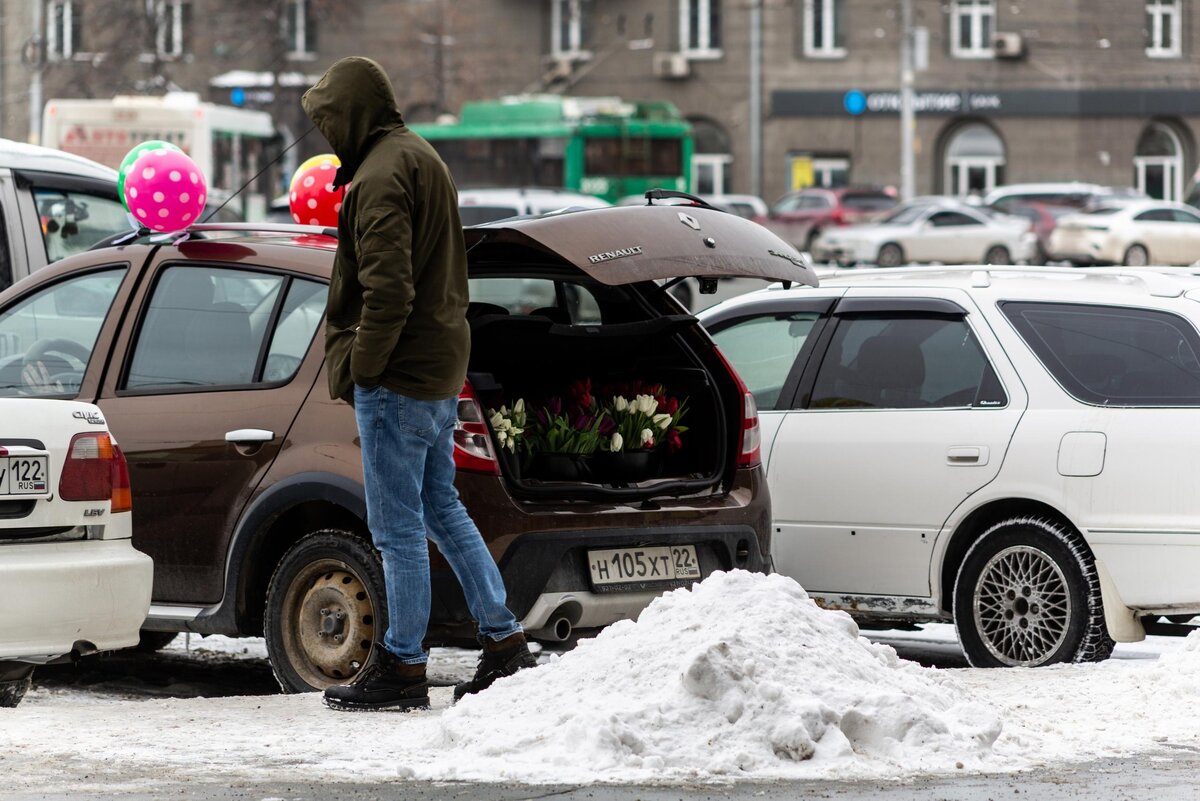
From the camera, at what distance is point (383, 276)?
20.0ft

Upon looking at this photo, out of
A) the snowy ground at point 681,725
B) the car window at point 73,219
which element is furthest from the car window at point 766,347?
the car window at point 73,219

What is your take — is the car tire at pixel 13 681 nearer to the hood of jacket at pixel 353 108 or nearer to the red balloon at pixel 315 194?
the hood of jacket at pixel 353 108

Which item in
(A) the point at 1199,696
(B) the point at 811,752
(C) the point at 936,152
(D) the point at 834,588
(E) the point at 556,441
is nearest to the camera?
(B) the point at 811,752

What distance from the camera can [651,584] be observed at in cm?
696

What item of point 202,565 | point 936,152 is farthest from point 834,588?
point 936,152

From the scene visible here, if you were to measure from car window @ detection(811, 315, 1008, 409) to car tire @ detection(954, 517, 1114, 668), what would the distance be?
0.55 metres

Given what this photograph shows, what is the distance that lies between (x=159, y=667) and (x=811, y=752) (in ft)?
12.4

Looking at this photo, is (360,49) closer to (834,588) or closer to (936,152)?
(936,152)

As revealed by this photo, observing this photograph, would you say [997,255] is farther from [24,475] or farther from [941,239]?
[24,475]

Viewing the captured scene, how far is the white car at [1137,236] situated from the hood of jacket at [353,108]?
116 ft

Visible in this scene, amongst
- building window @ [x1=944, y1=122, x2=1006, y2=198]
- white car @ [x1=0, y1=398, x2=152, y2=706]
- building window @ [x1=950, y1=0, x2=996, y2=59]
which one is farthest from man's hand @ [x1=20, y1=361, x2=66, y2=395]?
A: building window @ [x1=950, y1=0, x2=996, y2=59]

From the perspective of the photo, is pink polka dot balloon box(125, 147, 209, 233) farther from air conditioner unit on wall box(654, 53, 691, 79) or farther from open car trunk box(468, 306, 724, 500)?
air conditioner unit on wall box(654, 53, 691, 79)

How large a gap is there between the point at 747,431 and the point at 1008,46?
53128 millimetres

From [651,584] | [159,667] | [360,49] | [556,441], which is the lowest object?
[159,667]
